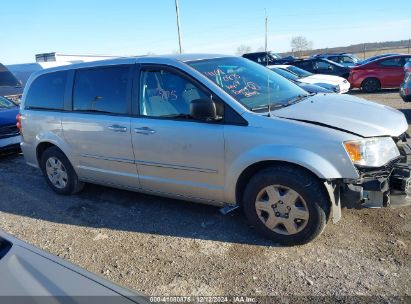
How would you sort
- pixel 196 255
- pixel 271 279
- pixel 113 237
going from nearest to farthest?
pixel 271 279 < pixel 196 255 < pixel 113 237

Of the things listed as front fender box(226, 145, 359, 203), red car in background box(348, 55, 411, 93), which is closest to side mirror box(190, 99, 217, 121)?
front fender box(226, 145, 359, 203)

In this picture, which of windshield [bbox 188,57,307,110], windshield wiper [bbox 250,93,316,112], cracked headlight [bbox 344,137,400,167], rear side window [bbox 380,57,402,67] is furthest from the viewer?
rear side window [bbox 380,57,402,67]

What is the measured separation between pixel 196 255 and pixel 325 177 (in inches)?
54.3

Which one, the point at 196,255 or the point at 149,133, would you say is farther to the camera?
the point at 149,133

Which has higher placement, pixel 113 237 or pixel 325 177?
pixel 325 177

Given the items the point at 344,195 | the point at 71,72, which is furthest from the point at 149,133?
the point at 344,195

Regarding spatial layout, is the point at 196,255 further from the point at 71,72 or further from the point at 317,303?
the point at 71,72

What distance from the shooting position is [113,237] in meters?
4.05

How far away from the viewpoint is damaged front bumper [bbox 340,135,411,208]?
3.22 m

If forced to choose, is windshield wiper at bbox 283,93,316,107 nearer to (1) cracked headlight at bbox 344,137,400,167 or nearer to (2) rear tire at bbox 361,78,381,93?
(1) cracked headlight at bbox 344,137,400,167

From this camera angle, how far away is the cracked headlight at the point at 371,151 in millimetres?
3164

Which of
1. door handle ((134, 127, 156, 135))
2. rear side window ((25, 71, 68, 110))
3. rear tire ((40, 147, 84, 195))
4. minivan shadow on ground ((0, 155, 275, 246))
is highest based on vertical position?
rear side window ((25, 71, 68, 110))

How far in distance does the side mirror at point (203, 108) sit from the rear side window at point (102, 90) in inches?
41.3

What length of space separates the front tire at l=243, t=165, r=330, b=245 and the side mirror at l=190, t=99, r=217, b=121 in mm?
720
